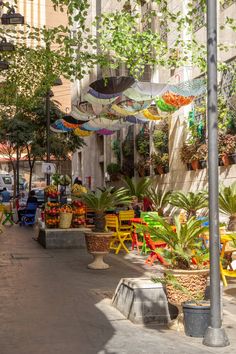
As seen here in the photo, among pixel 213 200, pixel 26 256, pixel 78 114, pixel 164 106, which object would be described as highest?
pixel 78 114

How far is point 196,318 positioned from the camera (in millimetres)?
7203

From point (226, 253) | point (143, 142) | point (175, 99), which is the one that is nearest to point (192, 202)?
point (175, 99)

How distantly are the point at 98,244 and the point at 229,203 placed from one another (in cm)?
351

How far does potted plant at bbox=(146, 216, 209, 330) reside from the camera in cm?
758

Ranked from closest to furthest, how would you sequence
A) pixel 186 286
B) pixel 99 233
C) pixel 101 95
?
pixel 186 286 → pixel 99 233 → pixel 101 95

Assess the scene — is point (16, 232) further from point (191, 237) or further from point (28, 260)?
point (191, 237)

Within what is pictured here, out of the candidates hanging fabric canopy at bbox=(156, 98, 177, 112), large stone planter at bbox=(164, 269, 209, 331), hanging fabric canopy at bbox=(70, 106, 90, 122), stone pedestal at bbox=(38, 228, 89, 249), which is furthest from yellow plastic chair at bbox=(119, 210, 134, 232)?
large stone planter at bbox=(164, 269, 209, 331)

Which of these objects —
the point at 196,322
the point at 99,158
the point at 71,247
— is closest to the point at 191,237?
the point at 196,322

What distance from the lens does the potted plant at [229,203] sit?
1420 centimetres

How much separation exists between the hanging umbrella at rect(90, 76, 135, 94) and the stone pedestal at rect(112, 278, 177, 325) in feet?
23.5

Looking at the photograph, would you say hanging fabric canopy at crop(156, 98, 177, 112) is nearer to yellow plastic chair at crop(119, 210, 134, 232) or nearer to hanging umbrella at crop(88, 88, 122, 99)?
hanging umbrella at crop(88, 88, 122, 99)

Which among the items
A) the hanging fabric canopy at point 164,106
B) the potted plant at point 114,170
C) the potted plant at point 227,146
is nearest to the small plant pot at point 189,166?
the potted plant at point 227,146

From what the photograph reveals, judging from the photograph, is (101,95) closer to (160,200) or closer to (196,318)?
(160,200)

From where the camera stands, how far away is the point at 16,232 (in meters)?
23.4
